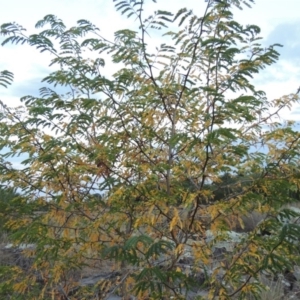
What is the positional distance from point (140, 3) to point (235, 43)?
25.9 inches

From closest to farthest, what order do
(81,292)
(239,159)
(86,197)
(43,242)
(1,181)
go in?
(43,242) < (239,159) < (86,197) < (1,181) < (81,292)

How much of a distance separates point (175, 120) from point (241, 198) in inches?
28.4

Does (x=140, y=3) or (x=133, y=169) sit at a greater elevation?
(x=140, y=3)

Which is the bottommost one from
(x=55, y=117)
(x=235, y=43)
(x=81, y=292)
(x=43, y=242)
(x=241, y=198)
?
(x=81, y=292)

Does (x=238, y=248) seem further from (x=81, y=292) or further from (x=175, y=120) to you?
(x=81, y=292)

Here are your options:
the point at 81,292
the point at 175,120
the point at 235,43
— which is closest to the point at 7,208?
the point at 81,292

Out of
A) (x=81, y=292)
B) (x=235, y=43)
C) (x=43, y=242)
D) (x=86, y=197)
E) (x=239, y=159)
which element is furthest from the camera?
(x=81, y=292)

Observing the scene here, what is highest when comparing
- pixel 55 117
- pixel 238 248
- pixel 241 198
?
pixel 55 117

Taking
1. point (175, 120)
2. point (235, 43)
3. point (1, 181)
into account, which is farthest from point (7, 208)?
point (235, 43)

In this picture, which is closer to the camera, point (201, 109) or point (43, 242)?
point (201, 109)

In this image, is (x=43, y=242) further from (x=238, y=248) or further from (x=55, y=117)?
(x=238, y=248)

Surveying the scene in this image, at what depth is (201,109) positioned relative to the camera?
3.14 meters

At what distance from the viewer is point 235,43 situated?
3.08 meters

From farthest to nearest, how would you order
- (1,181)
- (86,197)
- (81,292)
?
(81,292)
(1,181)
(86,197)
